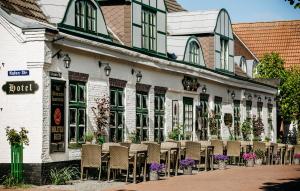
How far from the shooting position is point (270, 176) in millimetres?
16047

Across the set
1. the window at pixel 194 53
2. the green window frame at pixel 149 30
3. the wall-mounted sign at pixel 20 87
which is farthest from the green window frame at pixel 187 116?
the wall-mounted sign at pixel 20 87

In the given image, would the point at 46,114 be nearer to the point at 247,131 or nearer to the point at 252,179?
the point at 252,179

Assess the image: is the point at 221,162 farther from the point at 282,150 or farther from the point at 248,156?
the point at 282,150

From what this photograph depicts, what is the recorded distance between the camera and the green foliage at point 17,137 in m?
13.3

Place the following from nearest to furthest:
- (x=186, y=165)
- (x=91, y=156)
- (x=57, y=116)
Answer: (x=57, y=116) → (x=91, y=156) → (x=186, y=165)

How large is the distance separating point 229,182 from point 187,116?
8032 millimetres

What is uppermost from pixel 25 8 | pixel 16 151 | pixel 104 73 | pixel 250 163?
pixel 25 8

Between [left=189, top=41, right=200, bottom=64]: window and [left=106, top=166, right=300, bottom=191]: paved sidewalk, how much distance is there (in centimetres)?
703

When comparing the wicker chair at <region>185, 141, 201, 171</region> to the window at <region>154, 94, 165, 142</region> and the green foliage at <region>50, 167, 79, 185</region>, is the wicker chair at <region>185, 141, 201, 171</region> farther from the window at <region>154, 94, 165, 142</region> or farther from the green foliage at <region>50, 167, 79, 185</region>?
the green foliage at <region>50, 167, 79, 185</region>

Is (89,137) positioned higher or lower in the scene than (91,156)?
higher

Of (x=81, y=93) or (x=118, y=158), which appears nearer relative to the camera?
(x=118, y=158)

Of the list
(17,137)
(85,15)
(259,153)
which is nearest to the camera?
(17,137)

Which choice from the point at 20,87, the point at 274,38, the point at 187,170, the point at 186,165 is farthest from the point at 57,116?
the point at 274,38

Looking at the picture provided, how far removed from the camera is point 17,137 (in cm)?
1332
